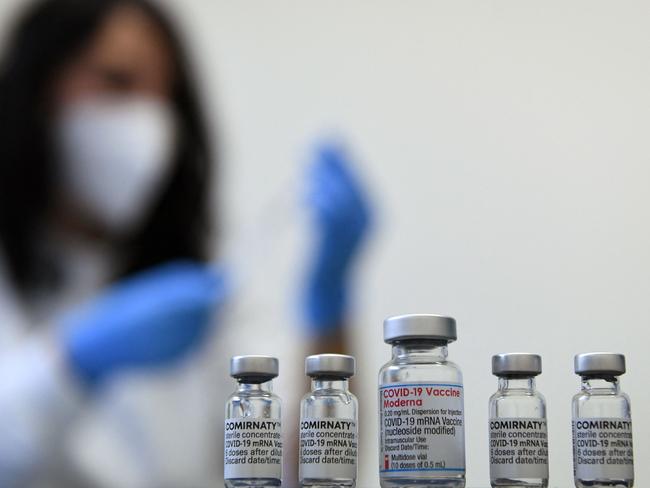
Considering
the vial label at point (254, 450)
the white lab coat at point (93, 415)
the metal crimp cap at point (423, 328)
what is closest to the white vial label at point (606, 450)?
the metal crimp cap at point (423, 328)

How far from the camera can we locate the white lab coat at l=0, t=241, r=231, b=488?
108cm

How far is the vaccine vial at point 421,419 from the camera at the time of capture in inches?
26.6

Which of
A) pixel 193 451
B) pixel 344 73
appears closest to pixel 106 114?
pixel 344 73

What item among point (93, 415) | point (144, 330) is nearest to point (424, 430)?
point (144, 330)

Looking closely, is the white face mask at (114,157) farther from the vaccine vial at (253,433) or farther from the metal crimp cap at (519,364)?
the metal crimp cap at (519,364)

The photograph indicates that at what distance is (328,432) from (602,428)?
0.21 metres

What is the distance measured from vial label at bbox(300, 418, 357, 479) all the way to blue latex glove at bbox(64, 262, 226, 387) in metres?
0.43

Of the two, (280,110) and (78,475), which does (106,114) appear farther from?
(78,475)

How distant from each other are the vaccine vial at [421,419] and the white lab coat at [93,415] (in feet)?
1.72

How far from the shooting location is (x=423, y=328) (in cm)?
71

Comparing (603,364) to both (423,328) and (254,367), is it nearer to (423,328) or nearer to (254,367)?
(423,328)

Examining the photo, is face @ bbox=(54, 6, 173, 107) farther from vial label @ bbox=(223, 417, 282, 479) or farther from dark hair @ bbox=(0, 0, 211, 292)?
vial label @ bbox=(223, 417, 282, 479)

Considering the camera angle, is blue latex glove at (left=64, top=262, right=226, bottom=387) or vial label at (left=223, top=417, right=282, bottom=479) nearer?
vial label at (left=223, top=417, right=282, bottom=479)

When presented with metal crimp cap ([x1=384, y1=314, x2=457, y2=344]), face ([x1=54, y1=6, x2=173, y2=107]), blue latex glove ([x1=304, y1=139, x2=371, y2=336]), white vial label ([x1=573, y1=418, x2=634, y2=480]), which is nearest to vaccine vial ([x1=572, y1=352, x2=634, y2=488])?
white vial label ([x1=573, y1=418, x2=634, y2=480])
